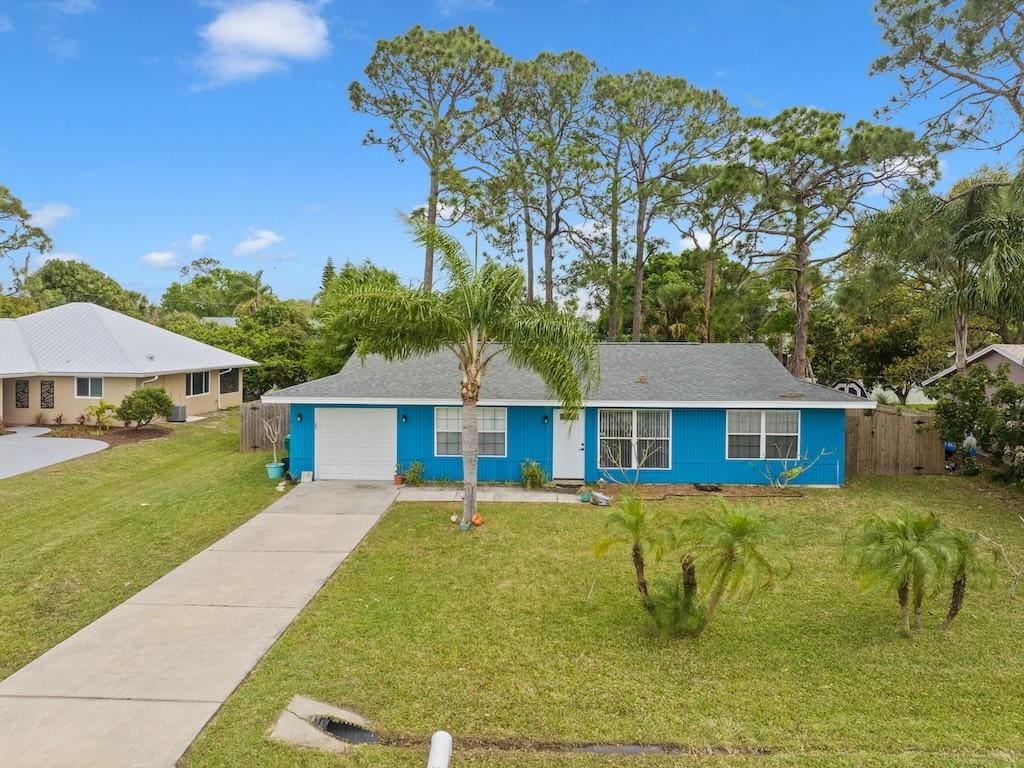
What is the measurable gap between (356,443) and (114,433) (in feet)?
38.2

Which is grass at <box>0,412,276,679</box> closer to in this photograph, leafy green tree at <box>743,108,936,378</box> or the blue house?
the blue house

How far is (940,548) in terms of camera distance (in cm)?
568

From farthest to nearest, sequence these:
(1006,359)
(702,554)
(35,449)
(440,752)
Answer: (35,449) < (1006,359) < (702,554) < (440,752)

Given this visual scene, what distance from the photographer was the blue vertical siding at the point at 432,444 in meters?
14.2

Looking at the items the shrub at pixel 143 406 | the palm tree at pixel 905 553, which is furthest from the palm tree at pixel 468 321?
the shrub at pixel 143 406

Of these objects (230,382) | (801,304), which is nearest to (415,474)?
(801,304)

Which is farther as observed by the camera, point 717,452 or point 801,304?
point 801,304

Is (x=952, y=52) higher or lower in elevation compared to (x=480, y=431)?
higher

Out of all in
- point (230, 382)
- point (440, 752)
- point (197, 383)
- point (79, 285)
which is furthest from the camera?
point (79, 285)

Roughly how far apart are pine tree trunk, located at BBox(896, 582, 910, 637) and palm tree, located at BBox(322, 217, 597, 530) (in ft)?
19.0

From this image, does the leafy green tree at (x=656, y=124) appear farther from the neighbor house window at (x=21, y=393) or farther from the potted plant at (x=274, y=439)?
the neighbor house window at (x=21, y=393)

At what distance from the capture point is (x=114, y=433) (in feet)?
67.2

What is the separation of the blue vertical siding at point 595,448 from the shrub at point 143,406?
9268 mm

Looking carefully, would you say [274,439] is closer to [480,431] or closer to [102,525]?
[102,525]
